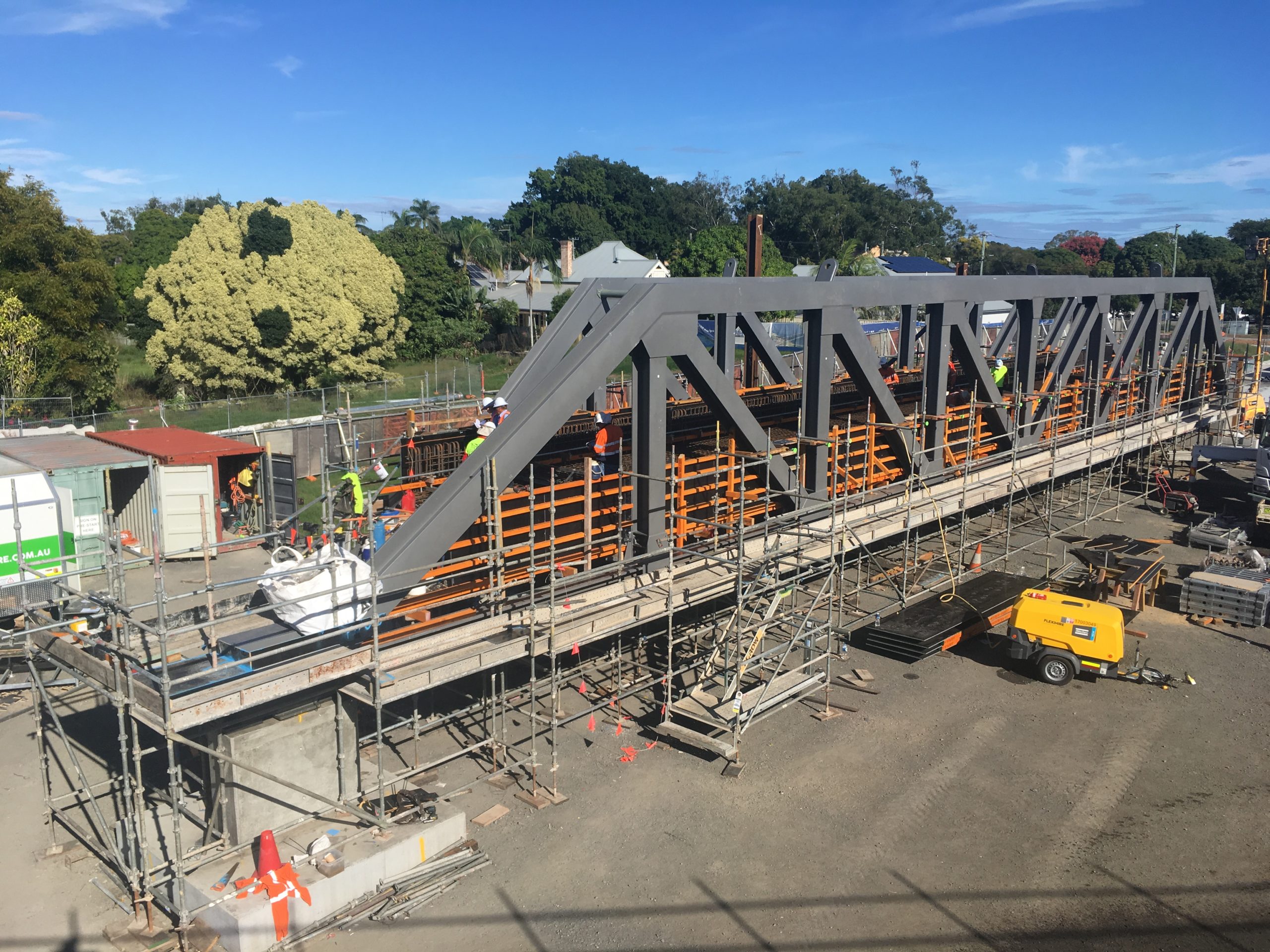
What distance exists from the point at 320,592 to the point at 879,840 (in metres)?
6.29

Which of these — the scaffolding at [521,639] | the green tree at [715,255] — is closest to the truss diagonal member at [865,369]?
the scaffolding at [521,639]

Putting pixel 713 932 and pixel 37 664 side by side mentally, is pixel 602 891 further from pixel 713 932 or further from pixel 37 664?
pixel 37 664

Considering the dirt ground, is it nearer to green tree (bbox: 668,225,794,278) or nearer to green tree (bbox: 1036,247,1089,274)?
green tree (bbox: 668,225,794,278)

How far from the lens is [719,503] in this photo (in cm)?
1427

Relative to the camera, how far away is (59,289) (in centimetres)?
2838

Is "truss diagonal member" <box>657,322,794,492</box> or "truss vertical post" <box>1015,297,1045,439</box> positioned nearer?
"truss diagonal member" <box>657,322,794,492</box>

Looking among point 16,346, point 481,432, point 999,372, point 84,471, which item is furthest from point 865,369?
point 16,346

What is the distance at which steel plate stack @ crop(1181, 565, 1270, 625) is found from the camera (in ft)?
53.6

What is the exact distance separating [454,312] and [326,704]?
39.4m

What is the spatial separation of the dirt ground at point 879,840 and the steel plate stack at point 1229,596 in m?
3.41

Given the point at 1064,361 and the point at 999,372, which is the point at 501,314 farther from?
the point at 1064,361

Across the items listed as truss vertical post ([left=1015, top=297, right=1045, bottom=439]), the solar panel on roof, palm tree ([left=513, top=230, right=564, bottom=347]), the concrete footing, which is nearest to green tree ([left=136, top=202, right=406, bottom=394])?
palm tree ([left=513, top=230, right=564, bottom=347])

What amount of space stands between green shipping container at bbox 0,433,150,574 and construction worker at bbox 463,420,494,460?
841 cm

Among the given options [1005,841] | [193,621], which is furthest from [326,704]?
[1005,841]
